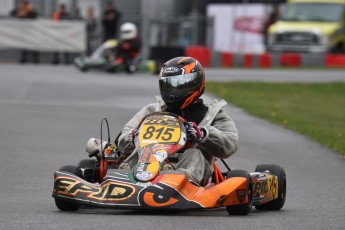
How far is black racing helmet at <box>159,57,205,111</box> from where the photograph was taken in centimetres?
885

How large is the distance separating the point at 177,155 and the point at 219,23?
30.5 metres

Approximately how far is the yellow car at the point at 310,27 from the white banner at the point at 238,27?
31.2 inches

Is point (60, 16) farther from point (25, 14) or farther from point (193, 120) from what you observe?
point (193, 120)

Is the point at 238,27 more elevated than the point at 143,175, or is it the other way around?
the point at 143,175

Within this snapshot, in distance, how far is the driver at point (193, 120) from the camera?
8541 millimetres

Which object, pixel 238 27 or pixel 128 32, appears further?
pixel 238 27

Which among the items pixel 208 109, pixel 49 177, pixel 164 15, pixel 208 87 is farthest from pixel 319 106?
pixel 164 15

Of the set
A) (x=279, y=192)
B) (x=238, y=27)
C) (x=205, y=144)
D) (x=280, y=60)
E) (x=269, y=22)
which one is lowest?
(x=280, y=60)

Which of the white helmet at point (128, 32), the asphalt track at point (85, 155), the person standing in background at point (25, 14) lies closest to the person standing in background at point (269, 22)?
the person standing in background at point (25, 14)

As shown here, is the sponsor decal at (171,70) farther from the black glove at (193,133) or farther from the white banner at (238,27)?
the white banner at (238,27)

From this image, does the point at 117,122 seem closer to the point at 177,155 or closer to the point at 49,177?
the point at 49,177

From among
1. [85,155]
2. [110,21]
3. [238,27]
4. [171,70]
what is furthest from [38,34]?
[171,70]

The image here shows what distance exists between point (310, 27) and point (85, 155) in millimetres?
24368

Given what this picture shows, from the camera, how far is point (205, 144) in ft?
28.7
